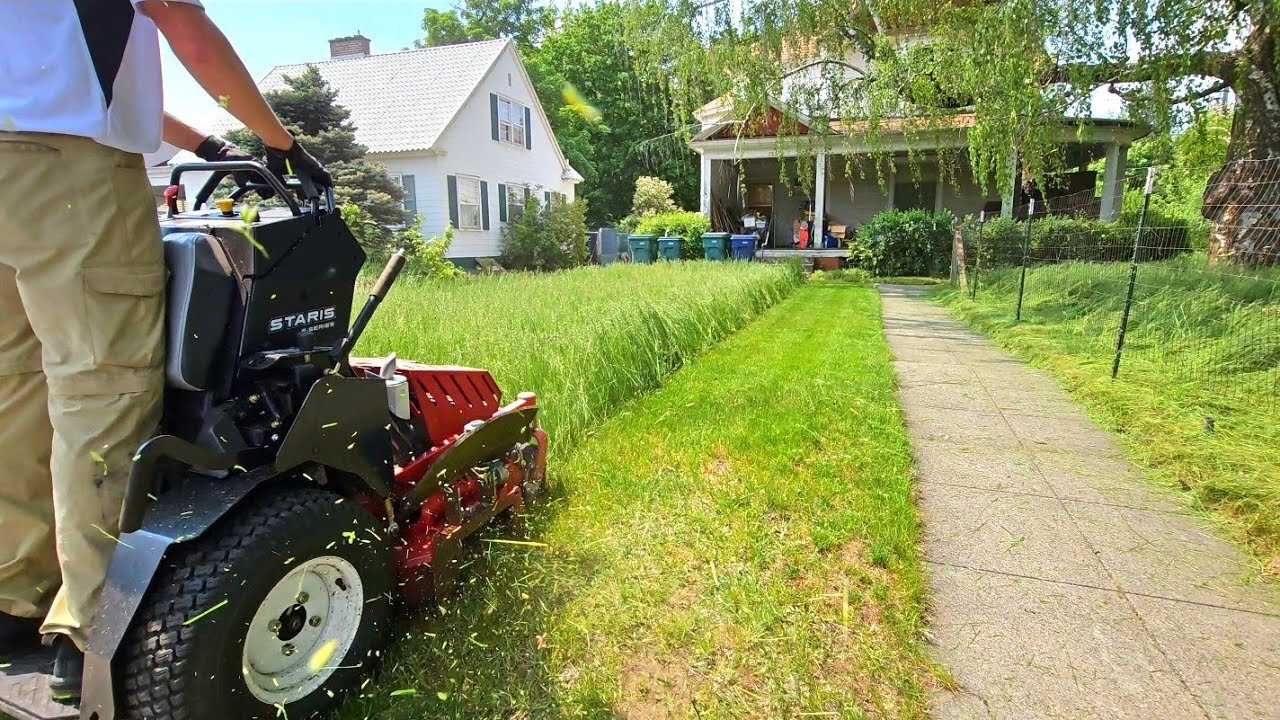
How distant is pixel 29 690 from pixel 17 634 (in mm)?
224

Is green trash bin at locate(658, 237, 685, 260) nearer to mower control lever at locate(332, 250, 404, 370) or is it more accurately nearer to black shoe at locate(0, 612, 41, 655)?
mower control lever at locate(332, 250, 404, 370)

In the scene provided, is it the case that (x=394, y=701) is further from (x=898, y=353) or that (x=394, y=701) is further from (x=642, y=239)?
(x=642, y=239)

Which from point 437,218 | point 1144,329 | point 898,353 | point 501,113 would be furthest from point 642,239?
point 1144,329

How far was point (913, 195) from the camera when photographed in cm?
2266

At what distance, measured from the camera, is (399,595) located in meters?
2.31

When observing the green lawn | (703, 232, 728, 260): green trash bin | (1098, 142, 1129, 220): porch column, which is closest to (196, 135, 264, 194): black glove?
the green lawn

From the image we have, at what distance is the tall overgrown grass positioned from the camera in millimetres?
4445

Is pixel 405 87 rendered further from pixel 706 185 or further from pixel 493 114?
pixel 706 185

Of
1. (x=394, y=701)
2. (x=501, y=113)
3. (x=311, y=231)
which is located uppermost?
(x=501, y=113)

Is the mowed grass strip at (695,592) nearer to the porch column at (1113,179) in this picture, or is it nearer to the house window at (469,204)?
the porch column at (1113,179)

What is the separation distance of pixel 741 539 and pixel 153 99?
2.52 metres

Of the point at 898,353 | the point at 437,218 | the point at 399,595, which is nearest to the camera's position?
the point at 399,595

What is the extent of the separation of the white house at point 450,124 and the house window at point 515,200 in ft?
0.14

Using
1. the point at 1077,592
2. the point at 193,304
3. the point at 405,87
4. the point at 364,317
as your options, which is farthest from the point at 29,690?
the point at 405,87
